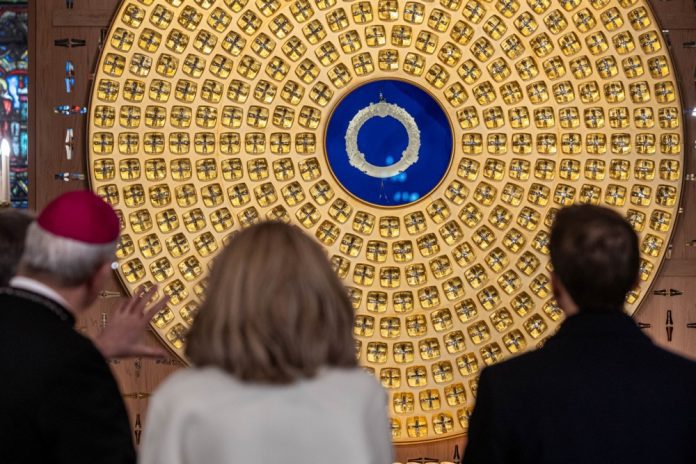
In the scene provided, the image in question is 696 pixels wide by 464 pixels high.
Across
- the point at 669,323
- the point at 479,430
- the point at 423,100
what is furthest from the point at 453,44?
the point at 479,430

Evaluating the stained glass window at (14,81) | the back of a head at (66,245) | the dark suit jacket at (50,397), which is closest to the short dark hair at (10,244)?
the back of a head at (66,245)

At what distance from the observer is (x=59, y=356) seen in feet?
8.66

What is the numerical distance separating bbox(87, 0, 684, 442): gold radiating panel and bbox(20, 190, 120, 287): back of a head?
7.32 feet

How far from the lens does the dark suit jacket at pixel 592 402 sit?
240 cm

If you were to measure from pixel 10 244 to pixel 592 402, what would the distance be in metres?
1.87

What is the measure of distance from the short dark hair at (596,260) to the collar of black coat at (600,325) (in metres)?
0.02

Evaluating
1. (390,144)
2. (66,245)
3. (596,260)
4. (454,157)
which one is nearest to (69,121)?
(390,144)

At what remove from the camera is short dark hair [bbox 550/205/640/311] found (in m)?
2.48

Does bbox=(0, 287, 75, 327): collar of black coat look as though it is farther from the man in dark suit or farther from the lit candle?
the lit candle

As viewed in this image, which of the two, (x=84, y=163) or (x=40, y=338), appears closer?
(x=40, y=338)

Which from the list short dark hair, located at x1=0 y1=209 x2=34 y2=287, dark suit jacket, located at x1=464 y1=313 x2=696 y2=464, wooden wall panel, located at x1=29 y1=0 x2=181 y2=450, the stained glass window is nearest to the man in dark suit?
dark suit jacket, located at x1=464 y1=313 x2=696 y2=464

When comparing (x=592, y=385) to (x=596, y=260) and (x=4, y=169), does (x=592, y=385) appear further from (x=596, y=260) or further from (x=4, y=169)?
(x=4, y=169)

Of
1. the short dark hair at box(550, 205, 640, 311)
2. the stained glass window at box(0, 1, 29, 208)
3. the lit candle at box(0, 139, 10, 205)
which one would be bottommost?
the short dark hair at box(550, 205, 640, 311)

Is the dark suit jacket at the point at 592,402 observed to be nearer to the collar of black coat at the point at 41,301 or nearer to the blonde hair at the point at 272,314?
the blonde hair at the point at 272,314
